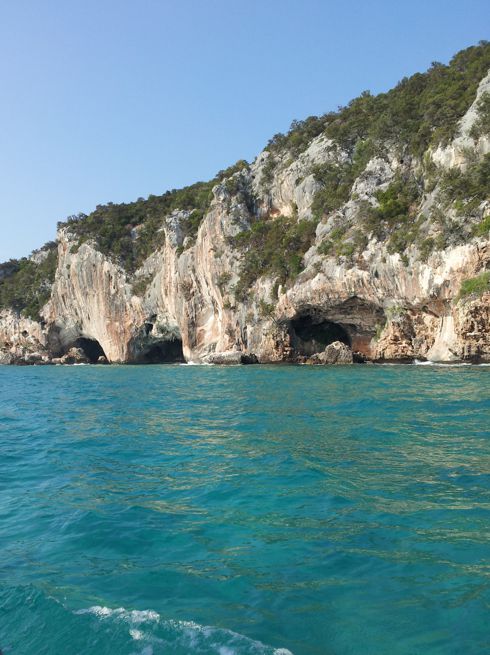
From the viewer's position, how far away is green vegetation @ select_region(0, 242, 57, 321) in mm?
78562

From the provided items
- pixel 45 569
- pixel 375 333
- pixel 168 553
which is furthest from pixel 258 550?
pixel 375 333

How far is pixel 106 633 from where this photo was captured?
14.4 ft

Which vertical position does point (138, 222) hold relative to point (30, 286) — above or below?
above

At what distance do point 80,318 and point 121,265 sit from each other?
10.2 meters

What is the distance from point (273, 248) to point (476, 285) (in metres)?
22.1

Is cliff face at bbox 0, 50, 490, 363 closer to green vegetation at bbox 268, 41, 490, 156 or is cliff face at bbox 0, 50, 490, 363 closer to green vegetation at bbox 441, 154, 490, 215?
green vegetation at bbox 441, 154, 490, 215

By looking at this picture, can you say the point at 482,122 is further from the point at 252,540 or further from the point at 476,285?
the point at 252,540

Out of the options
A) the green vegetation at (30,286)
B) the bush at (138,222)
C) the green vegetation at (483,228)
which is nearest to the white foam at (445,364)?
the green vegetation at (483,228)

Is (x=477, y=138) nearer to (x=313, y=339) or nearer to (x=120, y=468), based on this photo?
(x=313, y=339)

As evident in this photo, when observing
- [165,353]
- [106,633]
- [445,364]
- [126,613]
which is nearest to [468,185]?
[445,364]

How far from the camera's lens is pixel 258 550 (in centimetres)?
585

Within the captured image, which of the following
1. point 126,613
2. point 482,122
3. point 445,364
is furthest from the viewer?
point 482,122

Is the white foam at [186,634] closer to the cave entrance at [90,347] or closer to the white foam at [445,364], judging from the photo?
the white foam at [445,364]

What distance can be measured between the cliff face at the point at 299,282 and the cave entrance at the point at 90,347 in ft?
3.20
